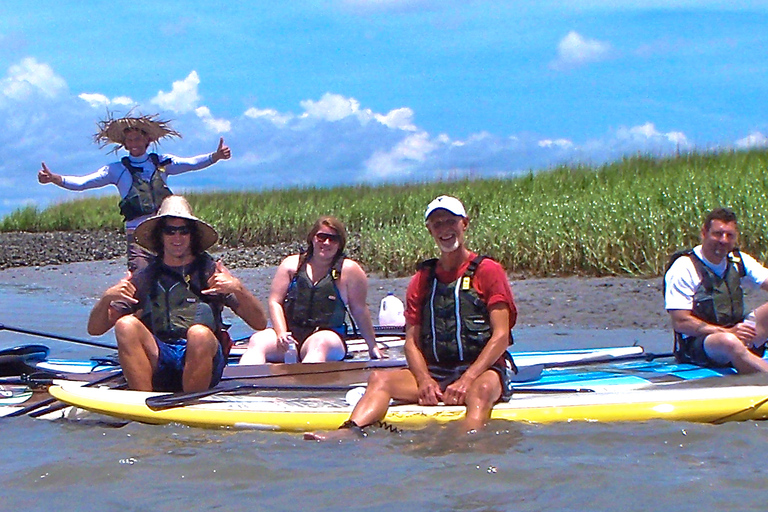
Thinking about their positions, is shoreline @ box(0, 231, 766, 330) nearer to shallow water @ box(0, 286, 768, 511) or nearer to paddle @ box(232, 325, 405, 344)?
paddle @ box(232, 325, 405, 344)

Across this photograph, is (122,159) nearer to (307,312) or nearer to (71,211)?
(307,312)

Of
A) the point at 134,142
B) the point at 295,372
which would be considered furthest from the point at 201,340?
the point at 134,142

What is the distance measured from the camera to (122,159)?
6.60m

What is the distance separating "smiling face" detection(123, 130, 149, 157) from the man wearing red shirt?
294cm

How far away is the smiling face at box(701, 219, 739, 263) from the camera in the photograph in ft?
Result: 16.9

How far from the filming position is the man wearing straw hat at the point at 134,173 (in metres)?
6.49

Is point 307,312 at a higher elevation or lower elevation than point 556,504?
higher

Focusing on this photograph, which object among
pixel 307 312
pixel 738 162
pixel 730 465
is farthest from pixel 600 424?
pixel 738 162

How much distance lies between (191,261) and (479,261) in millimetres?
1384

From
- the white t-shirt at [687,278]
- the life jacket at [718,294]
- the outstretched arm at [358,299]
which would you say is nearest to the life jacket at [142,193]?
the outstretched arm at [358,299]

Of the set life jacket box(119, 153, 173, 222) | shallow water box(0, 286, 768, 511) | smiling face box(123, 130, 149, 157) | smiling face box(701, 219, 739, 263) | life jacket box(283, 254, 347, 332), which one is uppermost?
smiling face box(123, 130, 149, 157)

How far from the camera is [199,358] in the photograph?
4.52m

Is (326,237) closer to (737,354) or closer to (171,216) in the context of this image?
(171,216)

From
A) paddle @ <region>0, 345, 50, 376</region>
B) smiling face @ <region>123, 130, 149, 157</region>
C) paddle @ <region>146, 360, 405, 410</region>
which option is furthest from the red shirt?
smiling face @ <region>123, 130, 149, 157</region>
